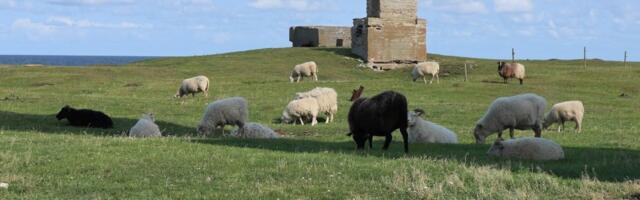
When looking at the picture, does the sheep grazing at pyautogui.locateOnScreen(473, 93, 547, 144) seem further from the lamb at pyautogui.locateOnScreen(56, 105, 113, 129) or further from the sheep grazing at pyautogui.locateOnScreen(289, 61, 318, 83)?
the sheep grazing at pyautogui.locateOnScreen(289, 61, 318, 83)

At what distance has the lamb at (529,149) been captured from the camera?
14859 millimetres

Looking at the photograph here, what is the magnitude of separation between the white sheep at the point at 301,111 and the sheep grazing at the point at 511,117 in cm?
829

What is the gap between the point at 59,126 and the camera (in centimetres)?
2416

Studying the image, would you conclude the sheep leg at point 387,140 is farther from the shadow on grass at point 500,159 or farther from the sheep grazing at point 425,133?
the sheep grazing at point 425,133

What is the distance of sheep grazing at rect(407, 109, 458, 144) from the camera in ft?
63.2

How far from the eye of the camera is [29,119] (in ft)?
82.2

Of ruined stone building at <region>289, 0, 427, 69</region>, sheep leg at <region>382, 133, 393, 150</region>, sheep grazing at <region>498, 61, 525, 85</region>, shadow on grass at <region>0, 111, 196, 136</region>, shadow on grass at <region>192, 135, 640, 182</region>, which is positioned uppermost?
ruined stone building at <region>289, 0, 427, 69</region>

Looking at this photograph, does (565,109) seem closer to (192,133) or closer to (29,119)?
(192,133)

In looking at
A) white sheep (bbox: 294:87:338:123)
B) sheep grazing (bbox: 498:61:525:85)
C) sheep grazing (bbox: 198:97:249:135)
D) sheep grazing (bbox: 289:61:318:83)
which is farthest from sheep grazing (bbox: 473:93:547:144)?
sheep grazing (bbox: 289:61:318:83)

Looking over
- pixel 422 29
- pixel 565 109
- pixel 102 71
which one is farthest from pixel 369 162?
pixel 422 29

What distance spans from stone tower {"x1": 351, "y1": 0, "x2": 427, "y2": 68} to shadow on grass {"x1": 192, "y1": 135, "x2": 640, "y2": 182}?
44192mm

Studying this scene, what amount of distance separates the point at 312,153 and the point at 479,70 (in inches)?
1789

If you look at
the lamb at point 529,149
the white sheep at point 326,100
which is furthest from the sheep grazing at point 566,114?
the lamb at point 529,149

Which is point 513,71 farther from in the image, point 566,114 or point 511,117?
point 511,117
